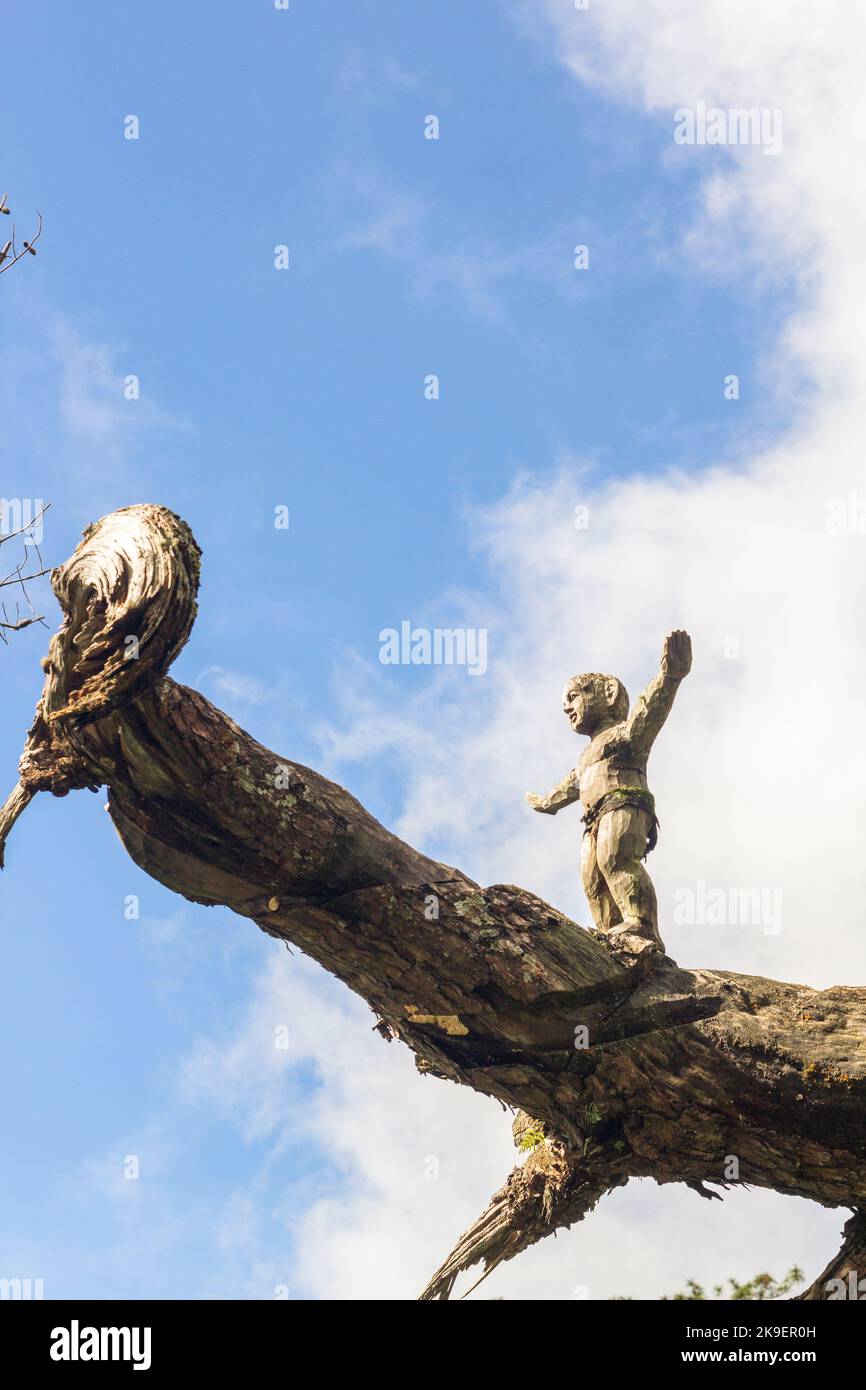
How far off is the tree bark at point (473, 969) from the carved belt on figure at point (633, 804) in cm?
146

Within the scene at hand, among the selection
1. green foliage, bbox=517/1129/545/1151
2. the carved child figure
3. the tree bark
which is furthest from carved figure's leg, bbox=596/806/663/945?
green foliage, bbox=517/1129/545/1151

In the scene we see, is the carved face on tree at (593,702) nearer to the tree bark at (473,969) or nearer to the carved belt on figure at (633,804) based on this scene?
the carved belt on figure at (633,804)

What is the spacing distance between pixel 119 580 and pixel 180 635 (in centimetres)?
52

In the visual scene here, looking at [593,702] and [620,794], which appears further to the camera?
[593,702]

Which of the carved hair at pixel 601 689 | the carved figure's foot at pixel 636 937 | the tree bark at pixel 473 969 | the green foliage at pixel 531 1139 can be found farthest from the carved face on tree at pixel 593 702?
the green foliage at pixel 531 1139

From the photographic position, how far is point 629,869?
40.5 feet

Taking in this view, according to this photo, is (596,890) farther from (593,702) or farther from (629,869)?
(593,702)

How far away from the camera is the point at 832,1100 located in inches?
414

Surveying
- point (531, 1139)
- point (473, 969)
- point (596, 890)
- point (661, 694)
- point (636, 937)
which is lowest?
point (531, 1139)

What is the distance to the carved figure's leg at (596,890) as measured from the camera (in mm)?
12477

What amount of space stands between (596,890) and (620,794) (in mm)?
845

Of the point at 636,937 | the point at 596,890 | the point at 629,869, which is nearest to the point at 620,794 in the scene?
the point at 629,869
